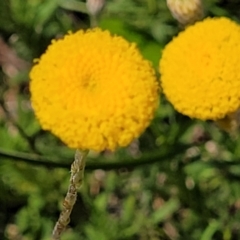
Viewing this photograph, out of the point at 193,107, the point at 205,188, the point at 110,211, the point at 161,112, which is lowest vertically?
the point at 110,211

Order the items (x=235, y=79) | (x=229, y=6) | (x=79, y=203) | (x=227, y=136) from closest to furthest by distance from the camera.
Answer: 1. (x=235, y=79)
2. (x=227, y=136)
3. (x=79, y=203)
4. (x=229, y=6)

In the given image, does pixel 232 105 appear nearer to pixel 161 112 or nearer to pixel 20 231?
pixel 161 112

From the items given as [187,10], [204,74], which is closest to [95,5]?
[187,10]

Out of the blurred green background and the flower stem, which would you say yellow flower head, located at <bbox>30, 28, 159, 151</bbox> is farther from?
the blurred green background

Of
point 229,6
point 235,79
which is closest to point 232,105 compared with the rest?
point 235,79

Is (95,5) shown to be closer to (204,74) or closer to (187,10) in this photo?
(187,10)

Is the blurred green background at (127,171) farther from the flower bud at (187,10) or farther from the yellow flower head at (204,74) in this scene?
the yellow flower head at (204,74)

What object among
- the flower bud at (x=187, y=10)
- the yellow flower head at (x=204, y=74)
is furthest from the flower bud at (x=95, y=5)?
the yellow flower head at (x=204, y=74)
